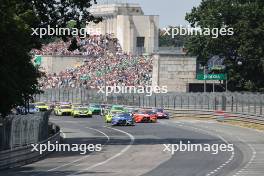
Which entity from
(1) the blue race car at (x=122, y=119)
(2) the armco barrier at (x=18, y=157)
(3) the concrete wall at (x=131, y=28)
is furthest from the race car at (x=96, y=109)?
(3) the concrete wall at (x=131, y=28)

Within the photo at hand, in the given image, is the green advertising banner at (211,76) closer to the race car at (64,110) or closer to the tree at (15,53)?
the race car at (64,110)

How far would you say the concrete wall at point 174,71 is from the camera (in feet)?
367

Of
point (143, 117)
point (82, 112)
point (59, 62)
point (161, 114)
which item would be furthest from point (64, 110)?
point (59, 62)

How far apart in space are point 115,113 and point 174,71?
136 ft

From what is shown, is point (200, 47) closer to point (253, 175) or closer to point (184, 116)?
point (184, 116)

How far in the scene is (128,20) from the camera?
155 metres

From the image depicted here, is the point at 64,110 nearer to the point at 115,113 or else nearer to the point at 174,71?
the point at 115,113

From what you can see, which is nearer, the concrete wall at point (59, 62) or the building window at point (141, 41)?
the concrete wall at point (59, 62)

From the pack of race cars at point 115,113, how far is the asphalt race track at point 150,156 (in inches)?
82.4

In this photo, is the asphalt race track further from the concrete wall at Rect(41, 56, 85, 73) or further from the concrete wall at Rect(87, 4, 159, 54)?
the concrete wall at Rect(87, 4, 159, 54)

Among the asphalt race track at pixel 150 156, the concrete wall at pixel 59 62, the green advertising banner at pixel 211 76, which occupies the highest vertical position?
the concrete wall at pixel 59 62

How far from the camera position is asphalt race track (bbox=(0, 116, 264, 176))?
1284 inches

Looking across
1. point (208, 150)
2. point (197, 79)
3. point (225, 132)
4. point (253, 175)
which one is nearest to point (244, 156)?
point (208, 150)

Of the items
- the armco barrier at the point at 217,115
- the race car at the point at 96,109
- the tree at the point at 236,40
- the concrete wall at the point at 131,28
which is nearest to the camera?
the armco barrier at the point at 217,115
